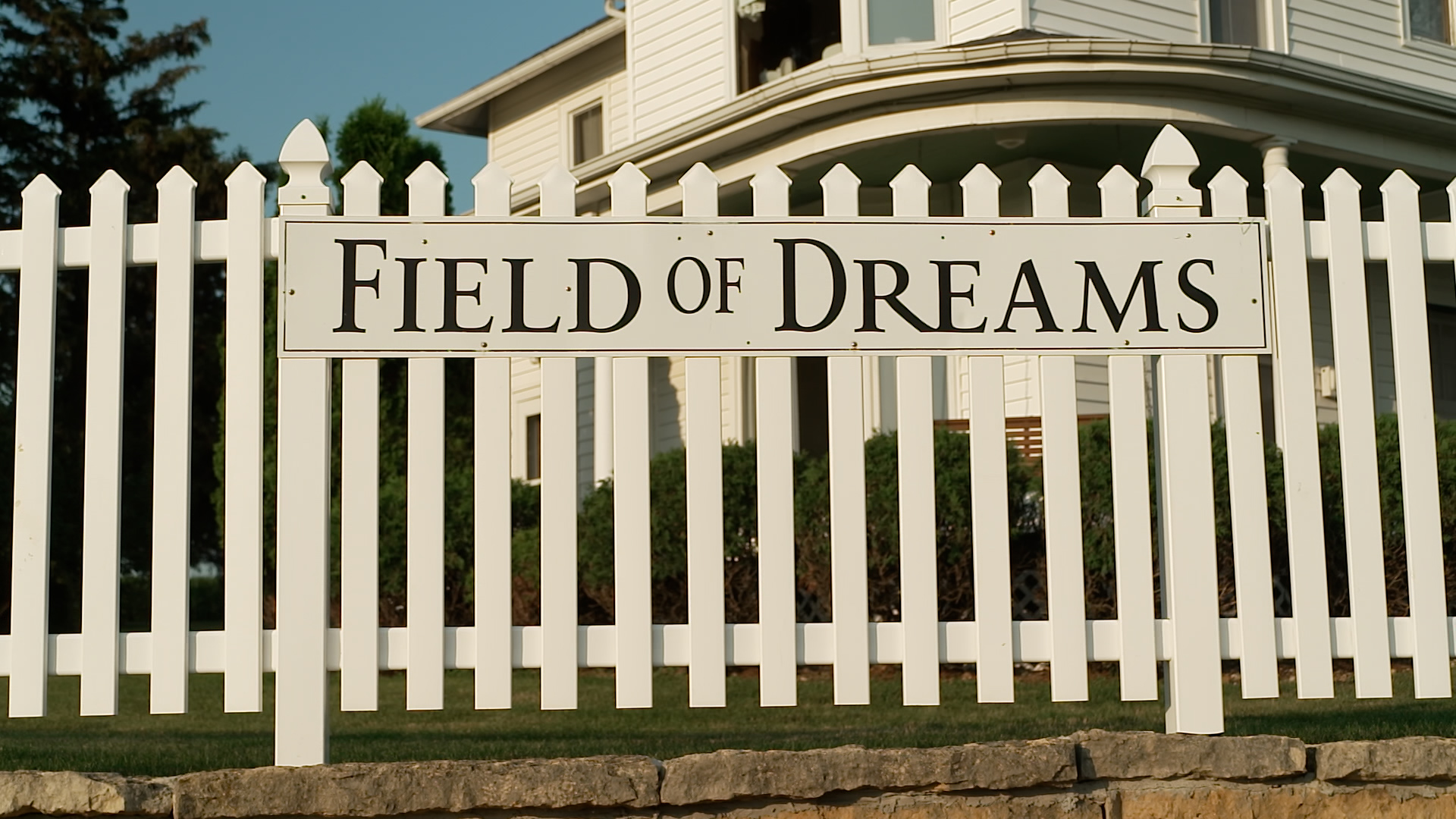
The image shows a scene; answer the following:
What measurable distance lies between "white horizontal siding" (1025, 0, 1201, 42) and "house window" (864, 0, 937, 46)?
1.13 meters

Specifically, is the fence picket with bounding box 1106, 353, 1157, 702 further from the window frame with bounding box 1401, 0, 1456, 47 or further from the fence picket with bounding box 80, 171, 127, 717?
the window frame with bounding box 1401, 0, 1456, 47

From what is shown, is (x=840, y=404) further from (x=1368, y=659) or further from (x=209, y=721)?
(x=209, y=721)

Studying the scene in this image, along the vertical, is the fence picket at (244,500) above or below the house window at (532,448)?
below

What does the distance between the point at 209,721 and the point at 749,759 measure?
4851mm

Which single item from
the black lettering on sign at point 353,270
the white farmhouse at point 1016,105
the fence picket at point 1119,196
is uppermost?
the white farmhouse at point 1016,105

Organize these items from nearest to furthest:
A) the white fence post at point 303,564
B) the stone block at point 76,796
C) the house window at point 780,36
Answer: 1. the stone block at point 76,796
2. the white fence post at point 303,564
3. the house window at point 780,36

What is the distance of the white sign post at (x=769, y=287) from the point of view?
3.69 m

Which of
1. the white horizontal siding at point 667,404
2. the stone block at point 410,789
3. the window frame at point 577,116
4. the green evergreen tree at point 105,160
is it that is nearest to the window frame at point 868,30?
the white horizontal siding at point 667,404

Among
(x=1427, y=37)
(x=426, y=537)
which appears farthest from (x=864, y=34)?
(x=426, y=537)

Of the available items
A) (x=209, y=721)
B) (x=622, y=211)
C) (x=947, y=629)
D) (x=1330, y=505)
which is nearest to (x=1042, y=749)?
(x=947, y=629)

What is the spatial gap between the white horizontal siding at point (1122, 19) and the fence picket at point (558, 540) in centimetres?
976

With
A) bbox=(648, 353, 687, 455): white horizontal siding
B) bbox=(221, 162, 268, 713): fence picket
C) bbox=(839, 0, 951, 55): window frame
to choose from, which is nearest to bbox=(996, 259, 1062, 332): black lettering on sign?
bbox=(221, 162, 268, 713): fence picket

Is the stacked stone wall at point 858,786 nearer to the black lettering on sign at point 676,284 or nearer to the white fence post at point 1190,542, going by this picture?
the white fence post at point 1190,542

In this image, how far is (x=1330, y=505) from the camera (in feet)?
28.2
